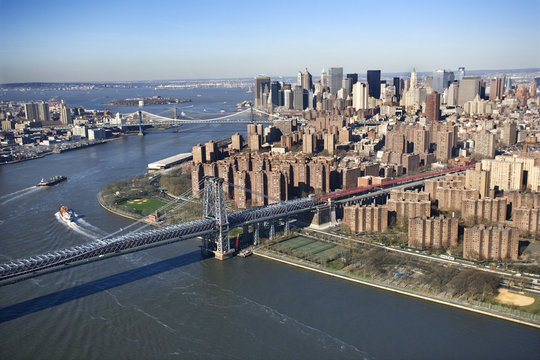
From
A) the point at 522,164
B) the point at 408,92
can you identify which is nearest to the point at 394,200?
the point at 522,164

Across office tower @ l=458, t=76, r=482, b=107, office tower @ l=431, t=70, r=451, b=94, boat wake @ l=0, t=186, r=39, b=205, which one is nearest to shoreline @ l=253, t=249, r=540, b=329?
boat wake @ l=0, t=186, r=39, b=205

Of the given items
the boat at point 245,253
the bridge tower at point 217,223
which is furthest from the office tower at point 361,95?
the boat at point 245,253

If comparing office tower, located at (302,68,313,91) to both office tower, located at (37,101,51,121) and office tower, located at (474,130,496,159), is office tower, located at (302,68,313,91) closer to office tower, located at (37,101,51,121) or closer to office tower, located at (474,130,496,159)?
office tower, located at (37,101,51,121)

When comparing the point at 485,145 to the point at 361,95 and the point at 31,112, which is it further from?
the point at 31,112

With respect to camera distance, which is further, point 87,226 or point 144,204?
point 144,204

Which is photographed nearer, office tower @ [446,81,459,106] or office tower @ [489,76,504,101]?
office tower @ [446,81,459,106]

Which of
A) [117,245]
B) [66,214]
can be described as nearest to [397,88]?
[66,214]

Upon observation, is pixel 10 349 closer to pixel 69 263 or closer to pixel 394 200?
pixel 69 263
